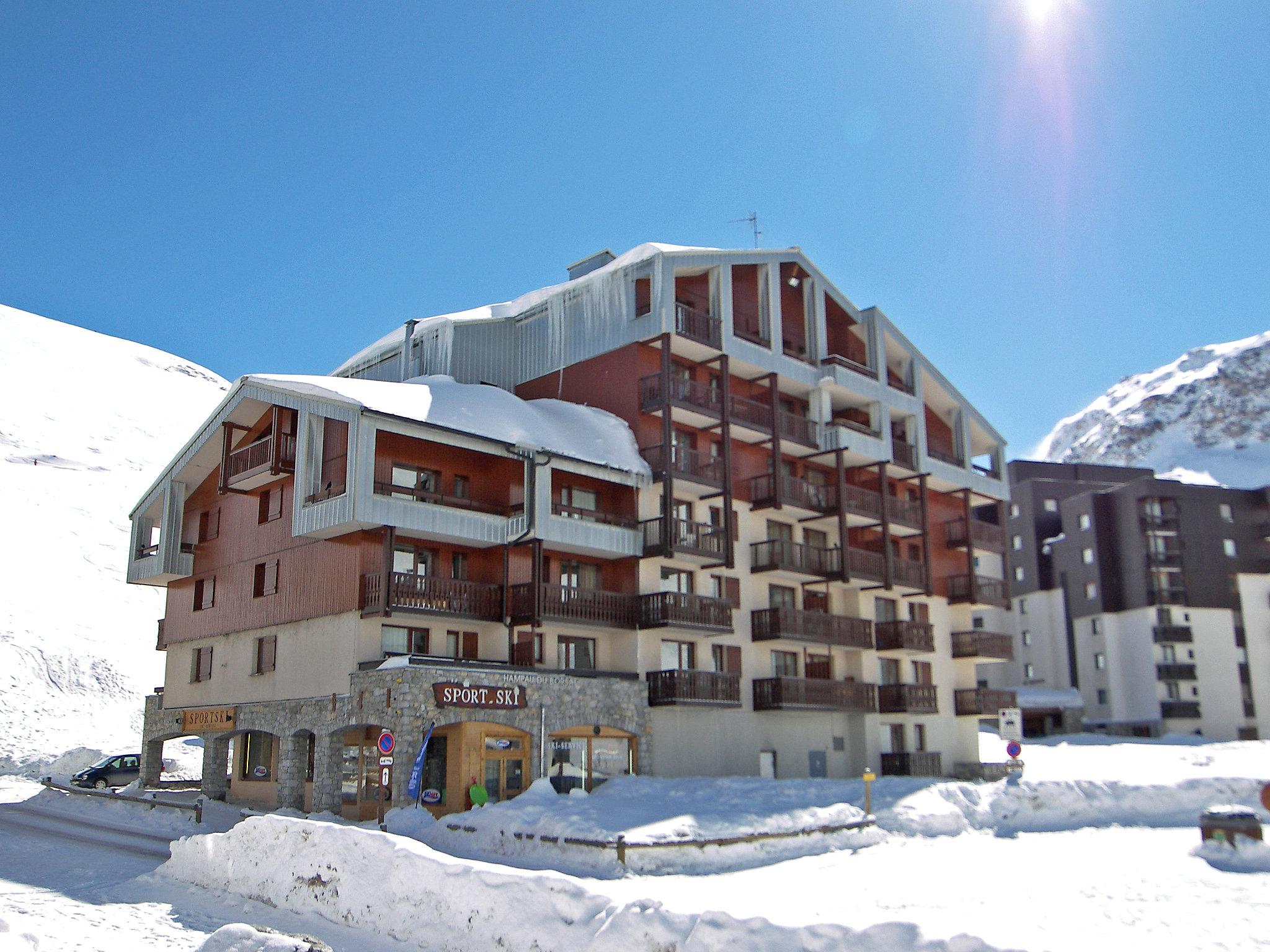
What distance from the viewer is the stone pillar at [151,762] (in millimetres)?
40906

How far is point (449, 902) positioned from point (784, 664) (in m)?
28.3

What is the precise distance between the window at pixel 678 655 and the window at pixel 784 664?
14.6 feet

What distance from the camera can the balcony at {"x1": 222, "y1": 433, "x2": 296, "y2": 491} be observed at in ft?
111

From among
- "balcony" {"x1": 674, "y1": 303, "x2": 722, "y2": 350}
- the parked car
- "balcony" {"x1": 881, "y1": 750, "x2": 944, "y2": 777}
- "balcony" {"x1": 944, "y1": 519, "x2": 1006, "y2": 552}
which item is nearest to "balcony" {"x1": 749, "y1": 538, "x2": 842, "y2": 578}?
"balcony" {"x1": 674, "y1": 303, "x2": 722, "y2": 350}

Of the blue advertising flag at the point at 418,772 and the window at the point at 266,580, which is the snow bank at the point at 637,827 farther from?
the window at the point at 266,580

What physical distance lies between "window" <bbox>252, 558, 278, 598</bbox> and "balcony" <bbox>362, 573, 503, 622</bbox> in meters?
5.68

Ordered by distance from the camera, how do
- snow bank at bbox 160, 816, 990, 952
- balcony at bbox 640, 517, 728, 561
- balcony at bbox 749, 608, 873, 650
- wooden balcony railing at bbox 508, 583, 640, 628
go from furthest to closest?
1. balcony at bbox 749, 608, 873, 650
2. balcony at bbox 640, 517, 728, 561
3. wooden balcony railing at bbox 508, 583, 640, 628
4. snow bank at bbox 160, 816, 990, 952

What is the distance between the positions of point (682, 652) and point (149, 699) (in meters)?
20.5

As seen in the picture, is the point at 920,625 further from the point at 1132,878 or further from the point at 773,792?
the point at 1132,878

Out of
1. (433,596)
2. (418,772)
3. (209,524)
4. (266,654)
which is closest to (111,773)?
(209,524)

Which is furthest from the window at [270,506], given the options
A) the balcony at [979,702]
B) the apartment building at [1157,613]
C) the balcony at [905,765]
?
the apartment building at [1157,613]

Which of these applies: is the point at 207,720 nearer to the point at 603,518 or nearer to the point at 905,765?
the point at 603,518

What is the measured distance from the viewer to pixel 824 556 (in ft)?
141

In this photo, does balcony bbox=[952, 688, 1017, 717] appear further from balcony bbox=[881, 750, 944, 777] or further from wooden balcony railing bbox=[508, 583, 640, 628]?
wooden balcony railing bbox=[508, 583, 640, 628]
